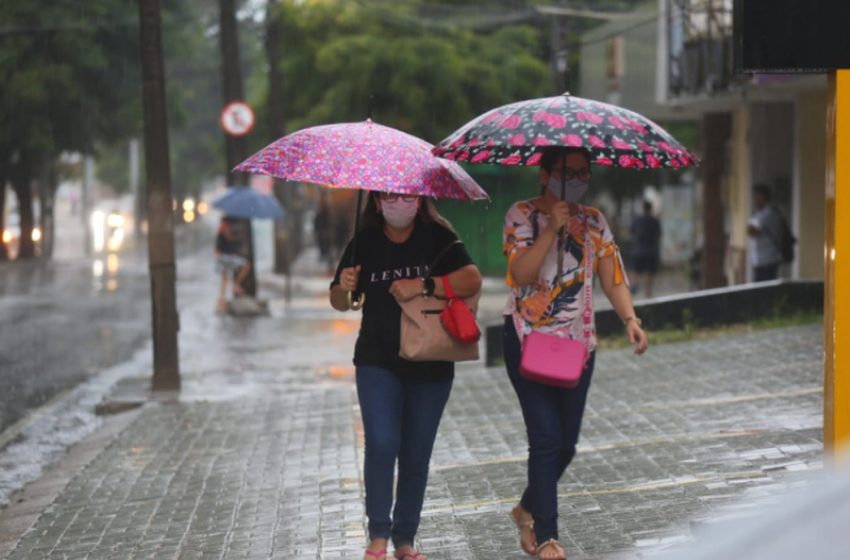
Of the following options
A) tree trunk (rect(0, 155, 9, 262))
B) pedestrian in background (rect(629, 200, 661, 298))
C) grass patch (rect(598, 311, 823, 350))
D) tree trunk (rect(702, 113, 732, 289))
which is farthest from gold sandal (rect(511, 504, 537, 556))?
tree trunk (rect(0, 155, 9, 262))

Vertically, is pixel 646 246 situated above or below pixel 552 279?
below

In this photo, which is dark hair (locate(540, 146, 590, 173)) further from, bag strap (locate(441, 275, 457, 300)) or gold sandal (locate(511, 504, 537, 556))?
gold sandal (locate(511, 504, 537, 556))

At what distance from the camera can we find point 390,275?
650cm

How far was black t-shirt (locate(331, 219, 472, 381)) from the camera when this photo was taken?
645cm

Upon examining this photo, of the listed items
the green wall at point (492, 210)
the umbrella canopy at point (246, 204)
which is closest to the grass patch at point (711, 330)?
the umbrella canopy at point (246, 204)

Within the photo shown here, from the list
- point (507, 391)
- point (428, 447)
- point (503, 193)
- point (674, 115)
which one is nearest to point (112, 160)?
point (503, 193)

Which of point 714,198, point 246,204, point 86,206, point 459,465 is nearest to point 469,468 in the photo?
point 459,465

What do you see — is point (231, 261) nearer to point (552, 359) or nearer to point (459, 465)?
point (459, 465)

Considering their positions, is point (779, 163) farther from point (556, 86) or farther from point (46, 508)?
point (46, 508)

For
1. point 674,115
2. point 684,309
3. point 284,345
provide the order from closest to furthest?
1. point 684,309
2. point 284,345
3. point 674,115

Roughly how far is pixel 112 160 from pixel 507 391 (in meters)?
75.5

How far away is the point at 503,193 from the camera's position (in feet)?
114

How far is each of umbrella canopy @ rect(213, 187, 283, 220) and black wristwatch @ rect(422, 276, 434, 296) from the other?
16.5m

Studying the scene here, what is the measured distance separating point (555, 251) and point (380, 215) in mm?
792
